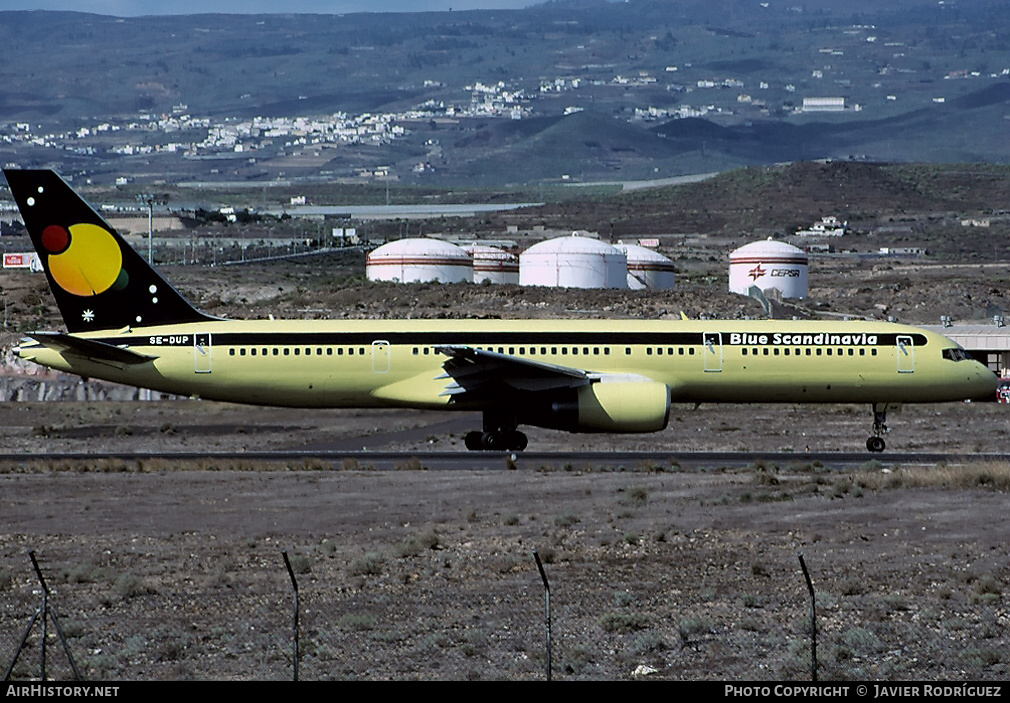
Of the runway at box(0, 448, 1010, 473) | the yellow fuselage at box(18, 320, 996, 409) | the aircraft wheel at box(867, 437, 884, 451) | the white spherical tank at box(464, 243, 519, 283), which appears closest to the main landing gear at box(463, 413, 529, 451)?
the runway at box(0, 448, 1010, 473)

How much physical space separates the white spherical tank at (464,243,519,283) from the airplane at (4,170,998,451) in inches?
2866

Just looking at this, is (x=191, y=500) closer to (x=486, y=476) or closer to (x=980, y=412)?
(x=486, y=476)

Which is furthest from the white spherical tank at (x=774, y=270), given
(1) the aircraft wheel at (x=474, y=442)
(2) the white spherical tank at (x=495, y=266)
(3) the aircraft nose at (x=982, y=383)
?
(1) the aircraft wheel at (x=474, y=442)

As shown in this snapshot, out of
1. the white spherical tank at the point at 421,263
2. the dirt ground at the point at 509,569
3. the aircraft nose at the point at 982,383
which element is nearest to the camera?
the dirt ground at the point at 509,569

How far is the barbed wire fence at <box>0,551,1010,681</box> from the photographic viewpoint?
17766mm

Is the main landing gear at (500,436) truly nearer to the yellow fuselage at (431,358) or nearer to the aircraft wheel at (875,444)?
the yellow fuselage at (431,358)

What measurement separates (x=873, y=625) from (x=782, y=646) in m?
1.97

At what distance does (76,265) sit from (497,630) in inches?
1089

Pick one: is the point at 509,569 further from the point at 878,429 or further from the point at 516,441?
the point at 878,429

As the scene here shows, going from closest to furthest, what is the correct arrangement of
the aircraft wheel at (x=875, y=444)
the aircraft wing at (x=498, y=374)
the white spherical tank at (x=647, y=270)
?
the aircraft wing at (x=498, y=374)
the aircraft wheel at (x=875, y=444)
the white spherical tank at (x=647, y=270)

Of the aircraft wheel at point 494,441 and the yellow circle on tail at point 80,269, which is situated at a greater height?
the yellow circle on tail at point 80,269

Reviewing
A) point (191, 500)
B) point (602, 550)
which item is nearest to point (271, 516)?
point (191, 500)

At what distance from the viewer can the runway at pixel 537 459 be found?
3838 centimetres

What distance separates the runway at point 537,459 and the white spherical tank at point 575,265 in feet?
219
